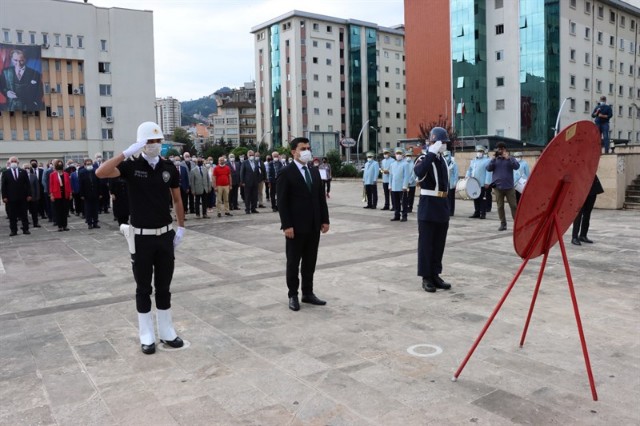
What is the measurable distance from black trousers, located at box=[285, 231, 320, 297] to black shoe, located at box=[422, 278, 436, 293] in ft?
4.98

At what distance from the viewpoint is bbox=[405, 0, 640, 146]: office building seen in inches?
2164

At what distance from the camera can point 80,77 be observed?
6391 cm

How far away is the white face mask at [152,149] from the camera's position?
16.0ft

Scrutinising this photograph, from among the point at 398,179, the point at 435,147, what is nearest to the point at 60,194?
the point at 398,179

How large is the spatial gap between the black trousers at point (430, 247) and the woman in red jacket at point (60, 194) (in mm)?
11293

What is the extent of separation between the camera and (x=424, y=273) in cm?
706

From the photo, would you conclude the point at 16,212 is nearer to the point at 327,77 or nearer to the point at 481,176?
the point at 481,176

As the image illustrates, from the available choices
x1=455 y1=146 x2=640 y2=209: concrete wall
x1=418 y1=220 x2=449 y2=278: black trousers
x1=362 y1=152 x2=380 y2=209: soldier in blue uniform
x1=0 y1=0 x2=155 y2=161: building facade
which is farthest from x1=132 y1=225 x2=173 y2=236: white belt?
x1=0 y1=0 x2=155 y2=161: building facade

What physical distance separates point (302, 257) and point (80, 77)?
65457 mm

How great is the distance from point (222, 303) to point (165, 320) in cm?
148

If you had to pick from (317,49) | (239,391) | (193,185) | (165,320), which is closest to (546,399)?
(239,391)

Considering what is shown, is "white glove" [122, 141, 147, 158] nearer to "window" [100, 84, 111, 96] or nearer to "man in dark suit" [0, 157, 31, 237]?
"man in dark suit" [0, 157, 31, 237]

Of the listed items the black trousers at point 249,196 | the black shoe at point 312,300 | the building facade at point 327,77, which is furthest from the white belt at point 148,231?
the building facade at point 327,77

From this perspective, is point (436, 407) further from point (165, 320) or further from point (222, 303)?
point (222, 303)
